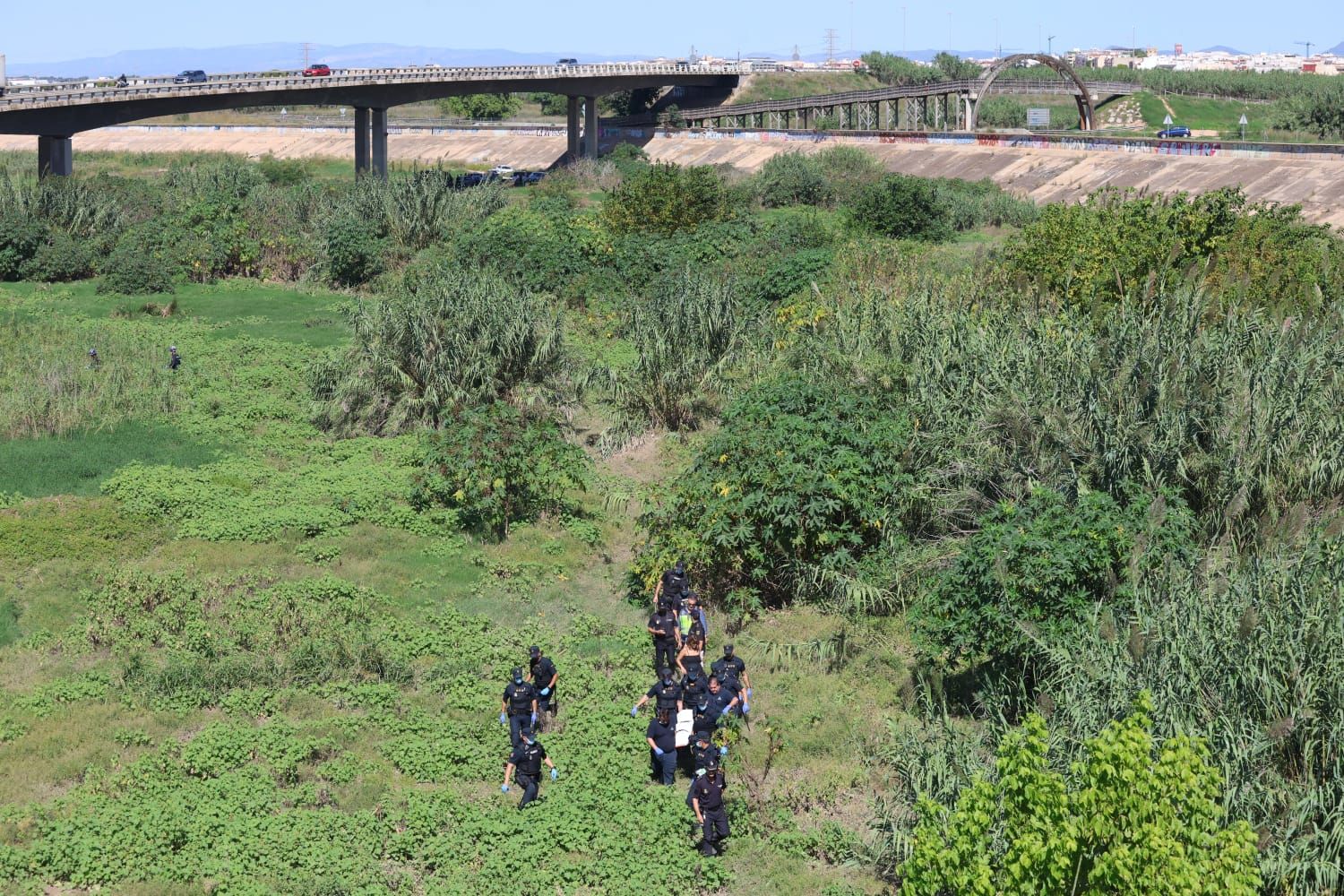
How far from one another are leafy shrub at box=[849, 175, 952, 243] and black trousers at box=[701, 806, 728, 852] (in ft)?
114

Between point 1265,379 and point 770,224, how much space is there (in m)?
25.0

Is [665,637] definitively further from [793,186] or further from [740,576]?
[793,186]

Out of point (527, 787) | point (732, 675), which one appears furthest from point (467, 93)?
point (527, 787)

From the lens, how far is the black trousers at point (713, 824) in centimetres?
1295

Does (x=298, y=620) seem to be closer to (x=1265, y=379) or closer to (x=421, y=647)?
(x=421, y=647)

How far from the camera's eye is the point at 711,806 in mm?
12906

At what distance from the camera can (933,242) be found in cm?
4584

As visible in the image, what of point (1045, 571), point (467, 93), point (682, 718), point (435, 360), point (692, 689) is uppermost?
point (467, 93)

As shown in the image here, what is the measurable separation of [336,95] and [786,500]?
6014 cm

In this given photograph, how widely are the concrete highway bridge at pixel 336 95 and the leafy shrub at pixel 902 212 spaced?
30995 mm

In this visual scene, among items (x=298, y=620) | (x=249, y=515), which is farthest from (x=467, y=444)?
(x=298, y=620)

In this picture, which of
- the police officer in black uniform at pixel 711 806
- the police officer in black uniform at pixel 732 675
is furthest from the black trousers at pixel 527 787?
the police officer in black uniform at pixel 732 675

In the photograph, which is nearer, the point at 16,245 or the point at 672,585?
the point at 672,585

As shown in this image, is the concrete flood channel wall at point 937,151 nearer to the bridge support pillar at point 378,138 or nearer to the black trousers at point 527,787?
the bridge support pillar at point 378,138
